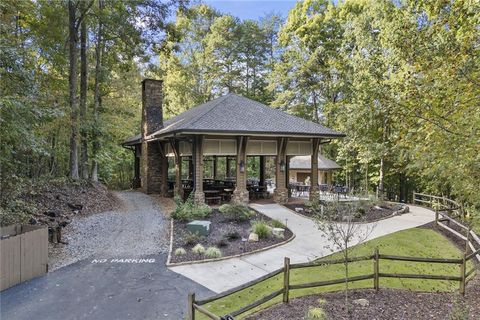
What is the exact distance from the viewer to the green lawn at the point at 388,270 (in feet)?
20.6

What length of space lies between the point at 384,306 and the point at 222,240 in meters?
5.07

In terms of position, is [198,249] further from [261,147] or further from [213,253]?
[261,147]

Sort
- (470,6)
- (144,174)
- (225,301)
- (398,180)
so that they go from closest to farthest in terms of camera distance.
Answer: (470,6) → (225,301) → (144,174) → (398,180)

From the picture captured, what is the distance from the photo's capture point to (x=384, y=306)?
5770mm

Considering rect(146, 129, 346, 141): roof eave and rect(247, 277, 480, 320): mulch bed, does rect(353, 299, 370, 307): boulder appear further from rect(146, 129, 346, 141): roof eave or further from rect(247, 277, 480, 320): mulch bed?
rect(146, 129, 346, 141): roof eave

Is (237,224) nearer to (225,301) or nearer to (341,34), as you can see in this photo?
(225,301)

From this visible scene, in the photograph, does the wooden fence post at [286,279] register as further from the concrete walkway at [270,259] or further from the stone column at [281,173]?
the stone column at [281,173]

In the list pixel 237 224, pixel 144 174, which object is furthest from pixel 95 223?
pixel 144 174

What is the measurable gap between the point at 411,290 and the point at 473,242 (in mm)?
5948

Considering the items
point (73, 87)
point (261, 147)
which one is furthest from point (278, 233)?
point (73, 87)

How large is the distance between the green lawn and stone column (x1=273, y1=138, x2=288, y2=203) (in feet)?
19.8

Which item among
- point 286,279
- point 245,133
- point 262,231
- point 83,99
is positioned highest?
point 83,99

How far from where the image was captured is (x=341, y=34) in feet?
87.0

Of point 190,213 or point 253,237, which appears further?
point 190,213
